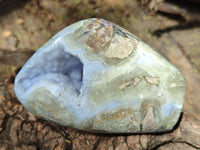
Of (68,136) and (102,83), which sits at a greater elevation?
(102,83)

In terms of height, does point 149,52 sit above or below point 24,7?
above

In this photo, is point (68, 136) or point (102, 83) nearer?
point (102, 83)

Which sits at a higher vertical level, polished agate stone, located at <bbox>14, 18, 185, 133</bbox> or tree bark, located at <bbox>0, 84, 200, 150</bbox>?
polished agate stone, located at <bbox>14, 18, 185, 133</bbox>

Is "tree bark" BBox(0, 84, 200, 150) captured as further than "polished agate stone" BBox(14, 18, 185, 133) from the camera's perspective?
Yes

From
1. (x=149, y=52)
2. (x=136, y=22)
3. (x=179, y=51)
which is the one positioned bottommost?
(x=179, y=51)

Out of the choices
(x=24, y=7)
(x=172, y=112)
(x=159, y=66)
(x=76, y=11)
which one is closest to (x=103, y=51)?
(x=159, y=66)

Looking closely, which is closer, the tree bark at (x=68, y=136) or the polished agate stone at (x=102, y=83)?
the polished agate stone at (x=102, y=83)

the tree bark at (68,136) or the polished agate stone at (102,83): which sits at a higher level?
the polished agate stone at (102,83)

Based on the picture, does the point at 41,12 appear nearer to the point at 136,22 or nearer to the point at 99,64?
the point at 136,22
